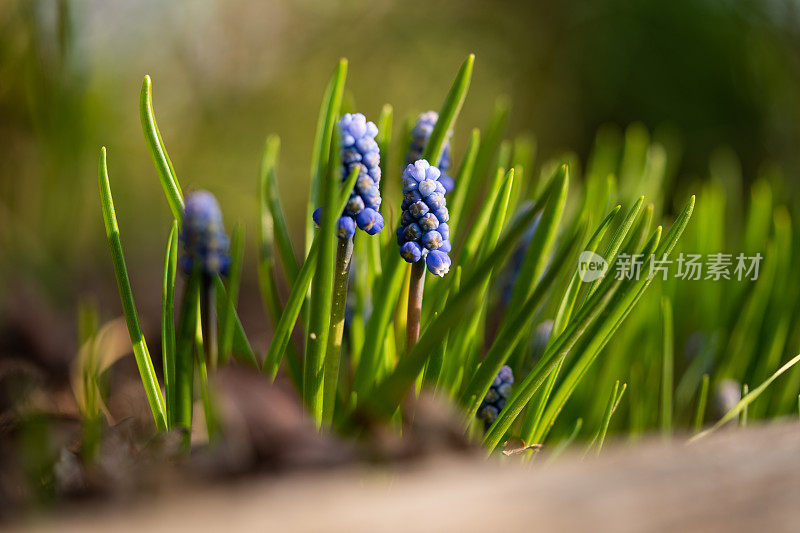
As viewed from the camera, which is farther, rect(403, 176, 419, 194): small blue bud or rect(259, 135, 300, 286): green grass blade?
rect(259, 135, 300, 286): green grass blade

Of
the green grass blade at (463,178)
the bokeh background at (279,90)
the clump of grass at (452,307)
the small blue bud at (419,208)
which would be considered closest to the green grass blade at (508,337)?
the clump of grass at (452,307)

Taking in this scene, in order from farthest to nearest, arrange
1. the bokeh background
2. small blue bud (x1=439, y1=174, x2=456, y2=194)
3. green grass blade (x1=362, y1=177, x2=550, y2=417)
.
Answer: the bokeh background
small blue bud (x1=439, y1=174, x2=456, y2=194)
green grass blade (x1=362, y1=177, x2=550, y2=417)

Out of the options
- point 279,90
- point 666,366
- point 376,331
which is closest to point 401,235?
point 376,331

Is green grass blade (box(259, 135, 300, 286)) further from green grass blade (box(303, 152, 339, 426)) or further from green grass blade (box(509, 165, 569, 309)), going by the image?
green grass blade (box(509, 165, 569, 309))

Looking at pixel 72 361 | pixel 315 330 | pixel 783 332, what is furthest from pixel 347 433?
pixel 72 361

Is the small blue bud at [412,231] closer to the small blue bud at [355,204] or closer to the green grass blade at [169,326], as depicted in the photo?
the small blue bud at [355,204]

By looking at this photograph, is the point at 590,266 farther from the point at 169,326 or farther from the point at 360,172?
the point at 169,326

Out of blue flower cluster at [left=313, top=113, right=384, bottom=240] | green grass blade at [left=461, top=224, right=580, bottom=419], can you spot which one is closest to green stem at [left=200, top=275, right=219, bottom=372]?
blue flower cluster at [left=313, top=113, right=384, bottom=240]
